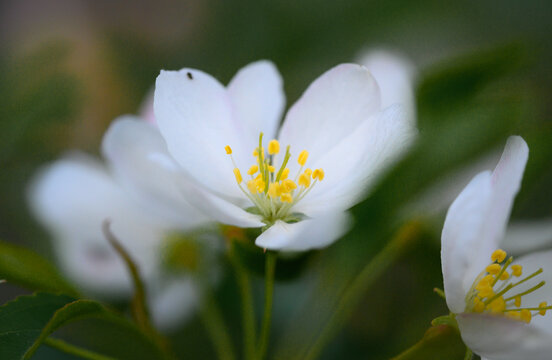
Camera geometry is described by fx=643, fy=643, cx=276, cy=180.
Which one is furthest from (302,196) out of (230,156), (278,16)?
(278,16)

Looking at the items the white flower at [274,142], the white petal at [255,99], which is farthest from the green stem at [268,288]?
the white petal at [255,99]

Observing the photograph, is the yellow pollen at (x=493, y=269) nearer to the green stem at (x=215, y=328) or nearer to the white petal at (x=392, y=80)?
the white petal at (x=392, y=80)

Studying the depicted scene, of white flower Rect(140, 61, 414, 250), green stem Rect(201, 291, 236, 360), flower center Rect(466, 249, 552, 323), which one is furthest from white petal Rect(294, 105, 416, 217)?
green stem Rect(201, 291, 236, 360)

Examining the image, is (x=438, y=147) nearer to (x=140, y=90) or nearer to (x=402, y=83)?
(x=402, y=83)

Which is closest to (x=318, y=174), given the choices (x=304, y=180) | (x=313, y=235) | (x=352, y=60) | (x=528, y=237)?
(x=304, y=180)

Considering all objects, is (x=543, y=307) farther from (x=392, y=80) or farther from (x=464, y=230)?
(x=392, y=80)

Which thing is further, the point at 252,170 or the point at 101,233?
the point at 101,233
